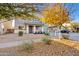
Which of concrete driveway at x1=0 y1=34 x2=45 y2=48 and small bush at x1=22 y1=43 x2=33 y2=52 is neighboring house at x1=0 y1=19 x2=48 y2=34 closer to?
concrete driveway at x1=0 y1=34 x2=45 y2=48

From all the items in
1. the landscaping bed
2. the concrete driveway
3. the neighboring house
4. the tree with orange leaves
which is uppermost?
the tree with orange leaves

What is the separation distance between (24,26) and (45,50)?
426mm

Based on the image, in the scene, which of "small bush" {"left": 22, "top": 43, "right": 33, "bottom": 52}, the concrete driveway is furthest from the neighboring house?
"small bush" {"left": 22, "top": 43, "right": 33, "bottom": 52}

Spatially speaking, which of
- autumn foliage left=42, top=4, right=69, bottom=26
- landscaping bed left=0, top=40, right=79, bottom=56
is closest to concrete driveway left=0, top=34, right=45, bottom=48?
landscaping bed left=0, top=40, right=79, bottom=56

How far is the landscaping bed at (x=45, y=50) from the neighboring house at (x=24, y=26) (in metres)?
0.20

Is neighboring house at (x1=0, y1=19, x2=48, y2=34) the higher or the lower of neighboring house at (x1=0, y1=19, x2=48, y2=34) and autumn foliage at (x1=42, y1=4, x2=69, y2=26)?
the lower

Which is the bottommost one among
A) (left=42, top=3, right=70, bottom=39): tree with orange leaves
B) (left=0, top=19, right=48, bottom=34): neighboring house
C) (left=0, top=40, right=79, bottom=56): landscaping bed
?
(left=0, top=40, right=79, bottom=56): landscaping bed

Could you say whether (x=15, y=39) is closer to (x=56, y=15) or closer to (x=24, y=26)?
(x=24, y=26)

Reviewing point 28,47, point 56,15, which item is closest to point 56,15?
point 56,15

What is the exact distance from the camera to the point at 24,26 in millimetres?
3389

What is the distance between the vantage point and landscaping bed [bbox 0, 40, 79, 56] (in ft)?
10.9

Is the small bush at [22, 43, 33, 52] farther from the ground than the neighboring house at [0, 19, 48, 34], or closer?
closer

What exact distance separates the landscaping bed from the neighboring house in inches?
8.0

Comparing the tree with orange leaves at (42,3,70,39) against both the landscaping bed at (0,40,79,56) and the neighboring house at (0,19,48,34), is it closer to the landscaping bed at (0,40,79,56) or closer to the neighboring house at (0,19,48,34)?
the neighboring house at (0,19,48,34)
